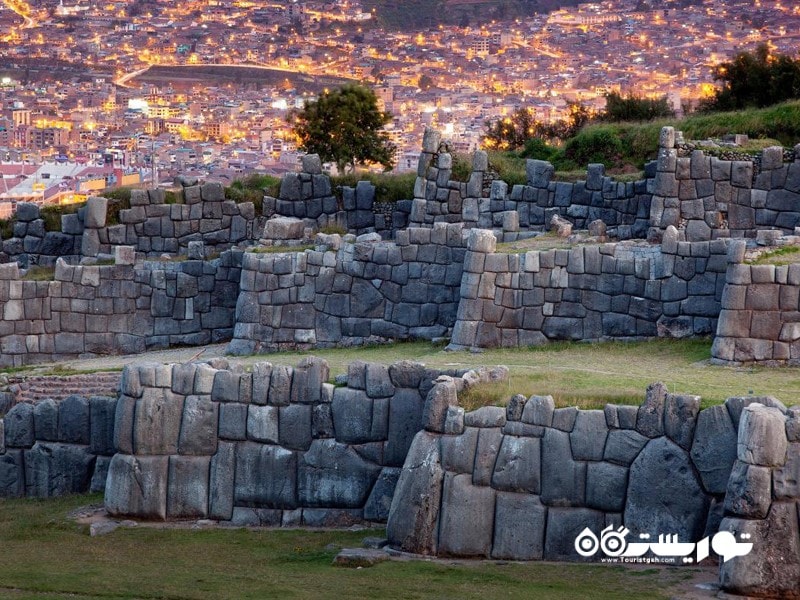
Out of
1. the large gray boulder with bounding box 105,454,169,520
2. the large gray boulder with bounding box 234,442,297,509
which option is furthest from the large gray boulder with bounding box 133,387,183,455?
the large gray boulder with bounding box 234,442,297,509

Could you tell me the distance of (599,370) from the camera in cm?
2750

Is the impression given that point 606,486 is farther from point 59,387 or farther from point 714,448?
point 59,387

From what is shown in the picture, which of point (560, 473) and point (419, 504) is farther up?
point (560, 473)

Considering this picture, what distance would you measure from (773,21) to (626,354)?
81.4m

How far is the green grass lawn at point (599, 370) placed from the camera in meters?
24.2

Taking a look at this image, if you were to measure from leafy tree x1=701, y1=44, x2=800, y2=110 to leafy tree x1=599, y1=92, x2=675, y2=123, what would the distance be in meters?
1.17

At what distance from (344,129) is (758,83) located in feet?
33.2

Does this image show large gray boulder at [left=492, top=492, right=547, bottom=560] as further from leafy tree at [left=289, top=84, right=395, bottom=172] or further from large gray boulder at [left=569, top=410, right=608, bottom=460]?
leafy tree at [left=289, top=84, right=395, bottom=172]

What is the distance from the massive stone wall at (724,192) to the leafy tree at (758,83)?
32.2 feet

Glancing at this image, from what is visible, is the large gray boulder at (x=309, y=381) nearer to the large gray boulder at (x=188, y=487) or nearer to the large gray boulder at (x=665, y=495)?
the large gray boulder at (x=188, y=487)

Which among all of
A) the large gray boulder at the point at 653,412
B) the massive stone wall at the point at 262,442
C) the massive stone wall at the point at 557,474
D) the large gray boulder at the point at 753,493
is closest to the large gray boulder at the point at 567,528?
the massive stone wall at the point at 557,474

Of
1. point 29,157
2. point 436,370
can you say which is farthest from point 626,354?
point 29,157

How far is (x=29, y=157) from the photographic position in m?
90.2

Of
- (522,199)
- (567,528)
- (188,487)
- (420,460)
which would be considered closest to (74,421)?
(188,487)
